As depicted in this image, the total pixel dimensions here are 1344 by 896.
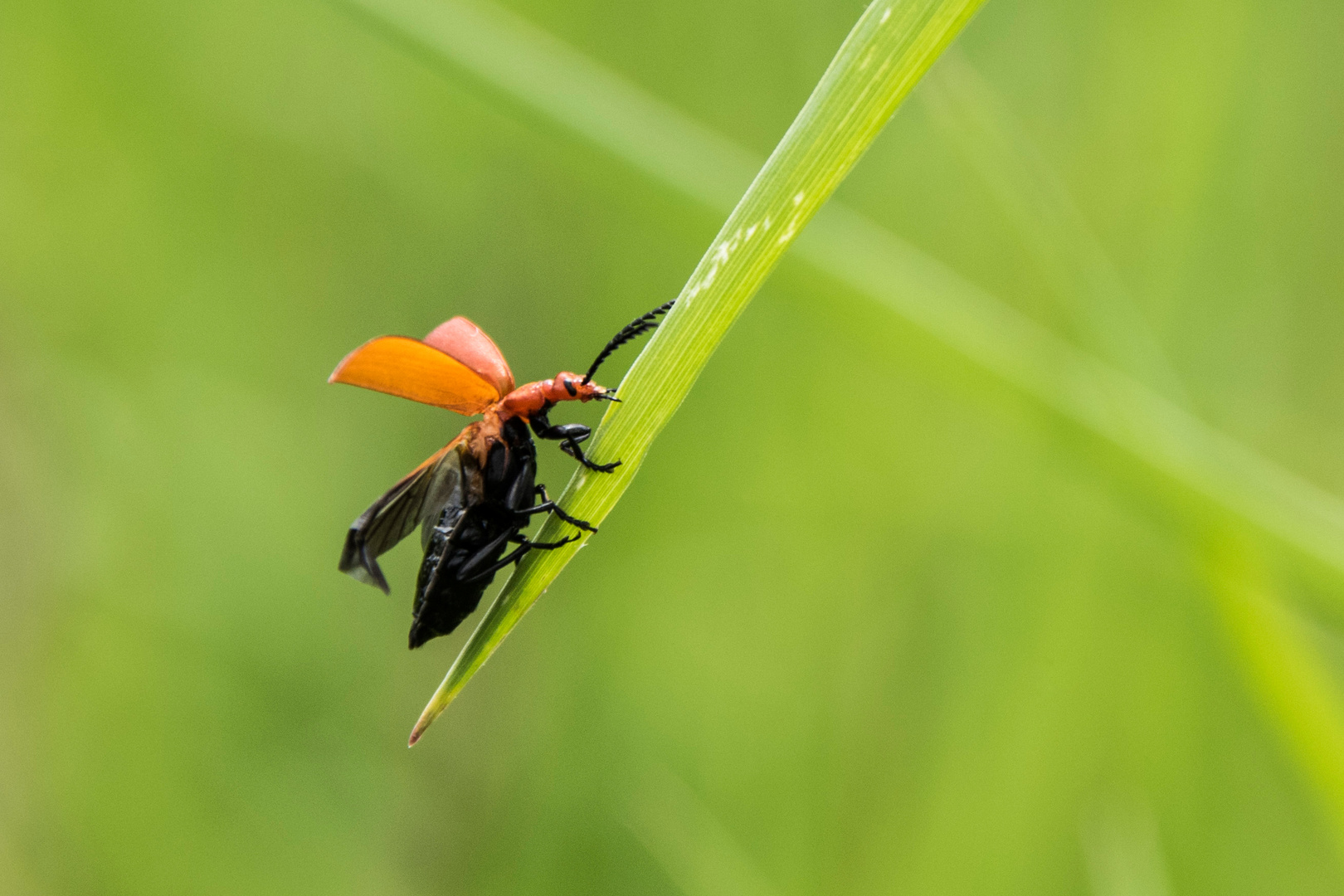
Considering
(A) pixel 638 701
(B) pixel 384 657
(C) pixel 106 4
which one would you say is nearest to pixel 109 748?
(B) pixel 384 657

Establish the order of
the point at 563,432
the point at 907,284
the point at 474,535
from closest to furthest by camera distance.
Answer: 1. the point at 907,284
2. the point at 563,432
3. the point at 474,535

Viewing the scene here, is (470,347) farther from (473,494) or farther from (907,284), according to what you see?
(907,284)

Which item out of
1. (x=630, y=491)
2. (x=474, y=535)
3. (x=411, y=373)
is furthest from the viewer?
(x=630, y=491)

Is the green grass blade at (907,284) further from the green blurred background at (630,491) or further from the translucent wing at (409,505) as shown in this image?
the translucent wing at (409,505)

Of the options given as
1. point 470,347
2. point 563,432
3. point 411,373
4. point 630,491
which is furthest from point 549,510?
point 630,491

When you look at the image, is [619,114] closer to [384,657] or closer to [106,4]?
[384,657]

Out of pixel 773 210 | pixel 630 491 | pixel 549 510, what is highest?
pixel 773 210
